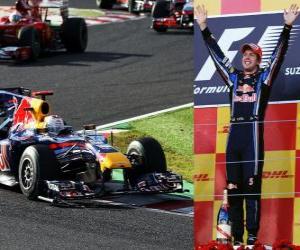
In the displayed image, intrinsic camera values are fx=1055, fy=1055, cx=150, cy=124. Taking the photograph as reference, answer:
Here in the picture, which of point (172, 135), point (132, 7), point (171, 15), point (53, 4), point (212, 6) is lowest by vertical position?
point (172, 135)

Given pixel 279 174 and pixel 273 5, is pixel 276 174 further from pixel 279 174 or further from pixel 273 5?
pixel 273 5

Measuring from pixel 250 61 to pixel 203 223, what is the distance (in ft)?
3.70

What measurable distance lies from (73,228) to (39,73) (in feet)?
38.5

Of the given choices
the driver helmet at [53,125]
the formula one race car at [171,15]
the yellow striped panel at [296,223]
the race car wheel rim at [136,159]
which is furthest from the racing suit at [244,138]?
the formula one race car at [171,15]

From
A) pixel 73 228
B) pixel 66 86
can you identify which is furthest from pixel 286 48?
pixel 66 86

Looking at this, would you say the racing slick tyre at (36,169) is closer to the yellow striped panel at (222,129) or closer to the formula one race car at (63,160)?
the formula one race car at (63,160)

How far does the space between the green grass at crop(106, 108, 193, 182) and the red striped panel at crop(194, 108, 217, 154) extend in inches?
223

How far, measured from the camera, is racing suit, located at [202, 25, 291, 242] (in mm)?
6941

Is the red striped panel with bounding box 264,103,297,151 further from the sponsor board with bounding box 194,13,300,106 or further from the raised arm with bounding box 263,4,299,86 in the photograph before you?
the raised arm with bounding box 263,4,299,86

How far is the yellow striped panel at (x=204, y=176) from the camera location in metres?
6.91

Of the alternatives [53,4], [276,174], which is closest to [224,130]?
[276,174]

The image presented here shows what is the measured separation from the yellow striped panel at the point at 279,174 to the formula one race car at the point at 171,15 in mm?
19884

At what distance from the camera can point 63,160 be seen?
37.6 feet

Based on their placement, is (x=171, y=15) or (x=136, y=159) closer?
(x=136, y=159)
